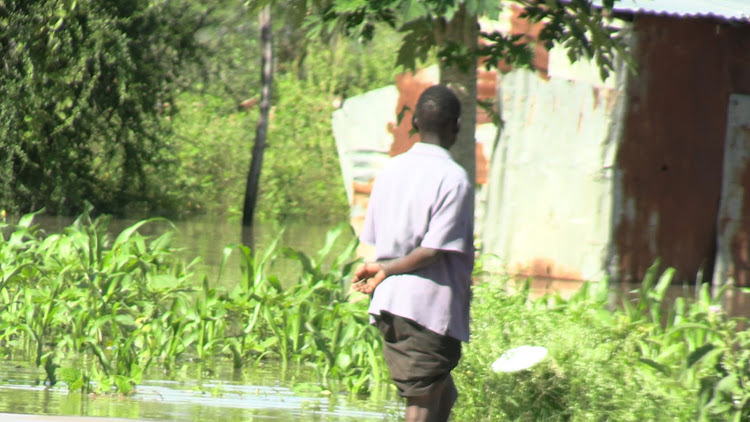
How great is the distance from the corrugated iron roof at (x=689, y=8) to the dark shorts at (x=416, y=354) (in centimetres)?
830

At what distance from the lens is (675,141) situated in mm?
14117

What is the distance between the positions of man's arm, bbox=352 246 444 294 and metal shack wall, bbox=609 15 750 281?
365 inches

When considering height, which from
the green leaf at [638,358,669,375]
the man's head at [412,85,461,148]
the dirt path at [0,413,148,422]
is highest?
the man's head at [412,85,461,148]

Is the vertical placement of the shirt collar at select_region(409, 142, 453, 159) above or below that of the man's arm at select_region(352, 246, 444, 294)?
→ above

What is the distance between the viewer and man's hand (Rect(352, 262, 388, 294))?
15.7 ft

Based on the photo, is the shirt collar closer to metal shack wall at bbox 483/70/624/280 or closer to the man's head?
the man's head

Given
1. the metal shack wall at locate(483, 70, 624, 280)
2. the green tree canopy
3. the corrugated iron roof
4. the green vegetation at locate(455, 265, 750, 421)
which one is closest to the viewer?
the green vegetation at locate(455, 265, 750, 421)

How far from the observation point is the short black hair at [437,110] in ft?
15.9

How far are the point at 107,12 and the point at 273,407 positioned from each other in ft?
40.5

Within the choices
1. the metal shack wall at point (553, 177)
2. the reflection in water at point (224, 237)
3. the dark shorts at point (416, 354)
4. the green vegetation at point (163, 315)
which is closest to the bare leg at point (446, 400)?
the dark shorts at point (416, 354)

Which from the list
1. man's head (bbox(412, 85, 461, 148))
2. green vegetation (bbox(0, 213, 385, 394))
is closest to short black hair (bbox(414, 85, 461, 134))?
man's head (bbox(412, 85, 461, 148))

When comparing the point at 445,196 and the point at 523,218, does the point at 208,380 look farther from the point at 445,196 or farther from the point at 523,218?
the point at 523,218

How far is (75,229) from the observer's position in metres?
8.35

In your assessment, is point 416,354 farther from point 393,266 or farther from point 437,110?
point 437,110
